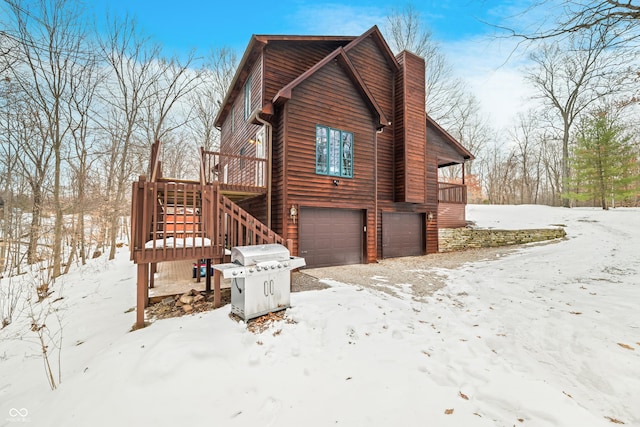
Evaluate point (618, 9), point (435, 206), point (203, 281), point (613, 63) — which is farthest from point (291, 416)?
point (435, 206)

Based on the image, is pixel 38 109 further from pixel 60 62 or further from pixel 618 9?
pixel 618 9

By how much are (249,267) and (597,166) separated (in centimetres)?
2386

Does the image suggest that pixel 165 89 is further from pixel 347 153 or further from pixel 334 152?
pixel 347 153

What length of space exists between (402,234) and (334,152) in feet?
16.0

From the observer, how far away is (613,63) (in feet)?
13.7

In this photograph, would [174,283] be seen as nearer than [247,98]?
Yes

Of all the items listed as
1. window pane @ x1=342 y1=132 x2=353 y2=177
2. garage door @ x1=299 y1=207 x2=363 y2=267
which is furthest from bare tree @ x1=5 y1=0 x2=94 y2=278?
window pane @ x1=342 y1=132 x2=353 y2=177

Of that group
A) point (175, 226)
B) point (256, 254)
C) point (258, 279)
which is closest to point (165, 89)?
point (175, 226)

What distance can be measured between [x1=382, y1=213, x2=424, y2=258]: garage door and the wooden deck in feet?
22.3

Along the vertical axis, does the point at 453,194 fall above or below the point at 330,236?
above

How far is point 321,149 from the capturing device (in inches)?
342

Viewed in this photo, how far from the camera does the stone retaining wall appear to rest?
13.0 meters

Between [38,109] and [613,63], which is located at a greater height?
[38,109]

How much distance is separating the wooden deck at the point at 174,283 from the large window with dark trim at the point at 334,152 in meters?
4.80
